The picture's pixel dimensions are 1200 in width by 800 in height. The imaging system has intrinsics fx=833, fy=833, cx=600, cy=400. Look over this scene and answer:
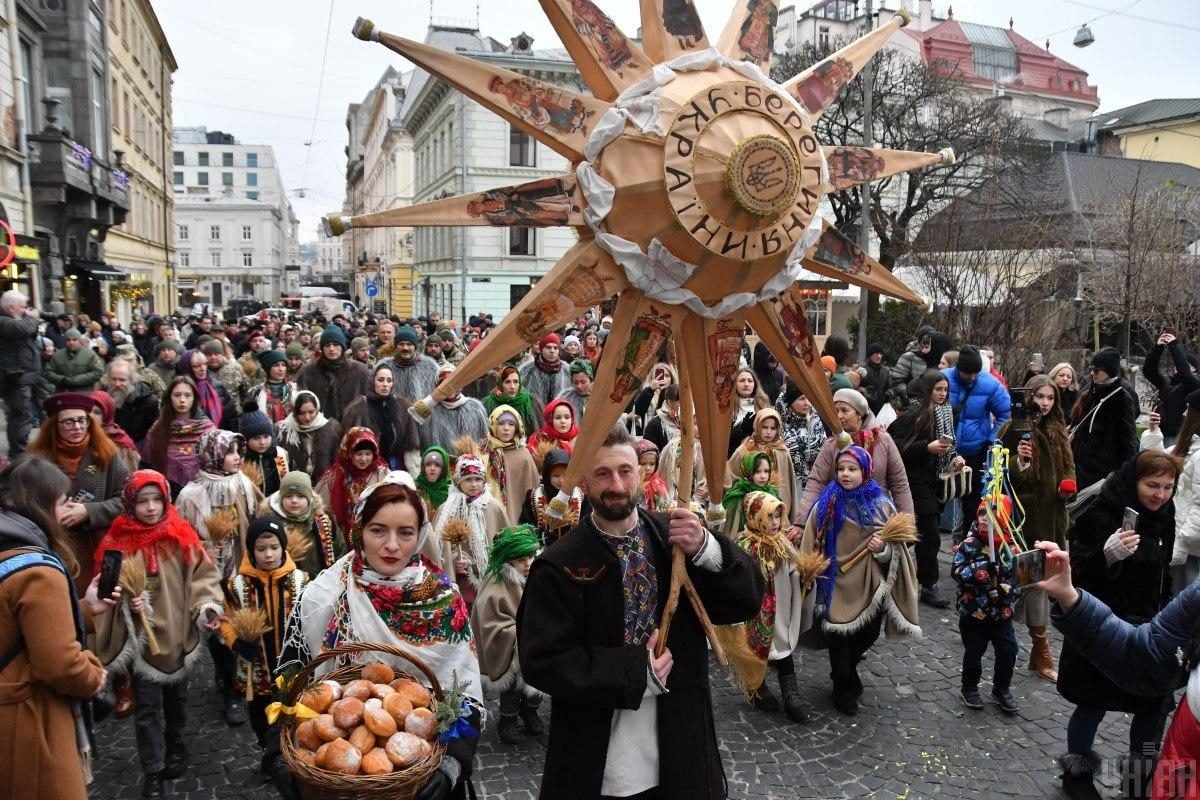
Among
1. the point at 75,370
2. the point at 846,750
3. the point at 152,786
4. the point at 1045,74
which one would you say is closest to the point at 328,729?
the point at 152,786

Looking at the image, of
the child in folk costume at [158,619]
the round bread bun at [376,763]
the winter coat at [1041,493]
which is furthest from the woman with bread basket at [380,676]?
the winter coat at [1041,493]

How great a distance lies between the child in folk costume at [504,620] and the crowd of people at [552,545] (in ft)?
0.06

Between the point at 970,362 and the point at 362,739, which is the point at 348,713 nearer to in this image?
the point at 362,739

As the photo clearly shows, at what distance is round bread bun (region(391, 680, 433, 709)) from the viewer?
9.83 ft

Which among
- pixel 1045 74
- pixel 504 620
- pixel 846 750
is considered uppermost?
pixel 1045 74

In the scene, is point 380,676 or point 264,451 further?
point 264,451

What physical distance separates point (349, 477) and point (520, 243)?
28.7m

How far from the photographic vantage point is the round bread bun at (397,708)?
2916 millimetres

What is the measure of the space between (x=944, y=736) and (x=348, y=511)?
14.5ft

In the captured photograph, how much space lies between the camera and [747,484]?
6.21m

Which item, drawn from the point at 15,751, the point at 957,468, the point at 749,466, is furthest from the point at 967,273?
the point at 15,751

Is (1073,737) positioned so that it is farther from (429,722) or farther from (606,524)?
(429,722)

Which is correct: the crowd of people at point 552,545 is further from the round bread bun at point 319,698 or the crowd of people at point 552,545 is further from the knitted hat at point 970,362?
the round bread bun at point 319,698

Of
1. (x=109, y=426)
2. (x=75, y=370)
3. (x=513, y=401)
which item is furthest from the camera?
(x=75, y=370)
